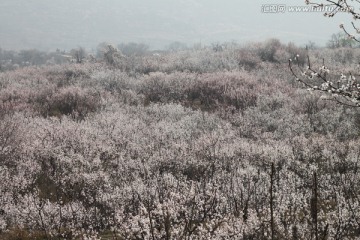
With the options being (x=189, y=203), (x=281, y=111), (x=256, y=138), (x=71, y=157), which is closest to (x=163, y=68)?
(x=281, y=111)

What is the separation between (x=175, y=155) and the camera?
15367 mm

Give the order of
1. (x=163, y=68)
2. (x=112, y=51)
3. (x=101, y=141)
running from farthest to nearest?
(x=112, y=51) < (x=163, y=68) < (x=101, y=141)

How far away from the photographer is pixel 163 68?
35.5 meters

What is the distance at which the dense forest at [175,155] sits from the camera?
8234 mm

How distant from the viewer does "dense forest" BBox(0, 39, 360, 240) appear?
8234 mm

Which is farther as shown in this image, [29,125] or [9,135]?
[29,125]

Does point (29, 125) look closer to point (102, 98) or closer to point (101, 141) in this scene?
point (101, 141)

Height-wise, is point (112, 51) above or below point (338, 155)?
above

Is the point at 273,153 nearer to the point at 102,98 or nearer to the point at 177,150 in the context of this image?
the point at 177,150

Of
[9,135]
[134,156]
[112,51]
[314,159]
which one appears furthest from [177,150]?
[112,51]

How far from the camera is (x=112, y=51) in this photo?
43312 millimetres

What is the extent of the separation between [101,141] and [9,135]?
3.93m

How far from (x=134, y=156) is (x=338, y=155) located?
26.9 ft

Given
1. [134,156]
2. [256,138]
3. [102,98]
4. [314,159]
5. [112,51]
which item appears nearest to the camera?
[314,159]
